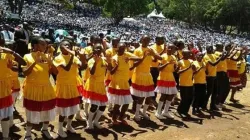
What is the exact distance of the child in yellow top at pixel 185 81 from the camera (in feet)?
32.0

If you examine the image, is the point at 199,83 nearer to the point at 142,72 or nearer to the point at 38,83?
the point at 142,72

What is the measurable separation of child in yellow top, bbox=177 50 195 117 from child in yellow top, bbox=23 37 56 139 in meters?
3.98

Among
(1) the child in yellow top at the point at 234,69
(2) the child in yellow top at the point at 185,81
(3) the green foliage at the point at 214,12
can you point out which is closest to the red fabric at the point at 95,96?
(2) the child in yellow top at the point at 185,81

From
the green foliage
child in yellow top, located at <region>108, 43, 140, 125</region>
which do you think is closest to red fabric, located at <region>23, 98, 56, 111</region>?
child in yellow top, located at <region>108, 43, 140, 125</region>

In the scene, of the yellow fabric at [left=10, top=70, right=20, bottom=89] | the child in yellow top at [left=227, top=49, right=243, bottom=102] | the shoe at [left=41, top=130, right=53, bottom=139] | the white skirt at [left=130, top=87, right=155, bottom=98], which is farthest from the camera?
the child in yellow top at [left=227, top=49, right=243, bottom=102]

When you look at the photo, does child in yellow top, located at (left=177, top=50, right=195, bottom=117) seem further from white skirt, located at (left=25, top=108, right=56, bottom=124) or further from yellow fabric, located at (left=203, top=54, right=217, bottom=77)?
white skirt, located at (left=25, top=108, right=56, bottom=124)

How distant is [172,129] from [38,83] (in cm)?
364

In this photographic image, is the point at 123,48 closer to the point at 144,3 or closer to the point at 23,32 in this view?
the point at 23,32

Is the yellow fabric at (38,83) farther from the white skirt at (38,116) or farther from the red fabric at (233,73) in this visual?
the red fabric at (233,73)

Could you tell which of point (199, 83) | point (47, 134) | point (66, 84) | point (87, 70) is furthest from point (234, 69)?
point (47, 134)

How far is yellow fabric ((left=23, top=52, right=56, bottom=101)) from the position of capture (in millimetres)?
6684

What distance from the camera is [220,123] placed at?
33.0 feet

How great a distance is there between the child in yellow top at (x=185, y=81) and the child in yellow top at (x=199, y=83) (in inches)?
9.6

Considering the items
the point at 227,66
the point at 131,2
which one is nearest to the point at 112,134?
the point at 227,66
